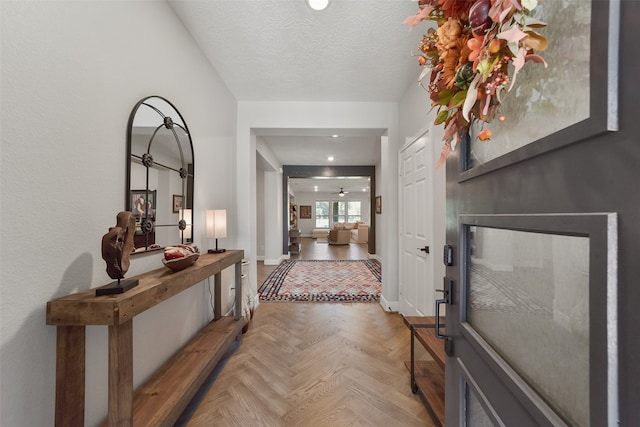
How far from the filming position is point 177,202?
6.36ft

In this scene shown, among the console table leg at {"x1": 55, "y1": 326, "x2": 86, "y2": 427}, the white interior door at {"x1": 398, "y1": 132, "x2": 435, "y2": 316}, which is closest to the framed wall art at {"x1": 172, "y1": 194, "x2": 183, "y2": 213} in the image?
the console table leg at {"x1": 55, "y1": 326, "x2": 86, "y2": 427}

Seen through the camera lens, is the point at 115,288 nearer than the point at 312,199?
Yes

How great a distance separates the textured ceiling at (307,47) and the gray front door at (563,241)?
1.61m

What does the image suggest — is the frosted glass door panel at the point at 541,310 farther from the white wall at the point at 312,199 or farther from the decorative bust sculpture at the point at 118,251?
the white wall at the point at 312,199

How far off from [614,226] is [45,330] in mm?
1701

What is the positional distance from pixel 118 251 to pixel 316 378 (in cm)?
164

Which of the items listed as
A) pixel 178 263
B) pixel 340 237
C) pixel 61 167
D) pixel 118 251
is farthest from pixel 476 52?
pixel 340 237

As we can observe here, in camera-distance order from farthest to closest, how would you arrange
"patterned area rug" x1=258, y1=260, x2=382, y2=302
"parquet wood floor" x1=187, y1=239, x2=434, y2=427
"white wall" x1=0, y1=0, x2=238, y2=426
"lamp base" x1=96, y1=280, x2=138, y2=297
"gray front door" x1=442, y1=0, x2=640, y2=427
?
"patterned area rug" x1=258, y1=260, x2=382, y2=302 → "parquet wood floor" x1=187, y1=239, x2=434, y2=427 → "lamp base" x1=96, y1=280, x2=138, y2=297 → "white wall" x1=0, y1=0, x2=238, y2=426 → "gray front door" x1=442, y1=0, x2=640, y2=427

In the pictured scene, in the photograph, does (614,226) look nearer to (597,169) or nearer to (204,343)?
(597,169)

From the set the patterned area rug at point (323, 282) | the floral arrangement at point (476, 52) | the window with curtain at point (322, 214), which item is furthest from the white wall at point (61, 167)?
the window with curtain at point (322, 214)

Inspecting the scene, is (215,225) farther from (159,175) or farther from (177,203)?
(159,175)

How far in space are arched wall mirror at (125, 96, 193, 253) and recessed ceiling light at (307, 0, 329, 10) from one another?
118cm

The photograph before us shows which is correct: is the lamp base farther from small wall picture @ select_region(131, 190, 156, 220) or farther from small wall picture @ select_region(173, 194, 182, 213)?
small wall picture @ select_region(173, 194, 182, 213)

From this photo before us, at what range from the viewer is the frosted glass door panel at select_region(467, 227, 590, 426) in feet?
1.61
